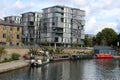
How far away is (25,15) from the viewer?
178m

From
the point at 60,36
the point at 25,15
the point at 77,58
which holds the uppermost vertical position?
the point at 25,15

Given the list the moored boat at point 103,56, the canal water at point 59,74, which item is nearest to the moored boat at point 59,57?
the moored boat at point 103,56

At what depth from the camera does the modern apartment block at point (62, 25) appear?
158 metres

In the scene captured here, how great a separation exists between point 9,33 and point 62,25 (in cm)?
4698

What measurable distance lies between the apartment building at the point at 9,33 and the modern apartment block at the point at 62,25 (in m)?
39.1

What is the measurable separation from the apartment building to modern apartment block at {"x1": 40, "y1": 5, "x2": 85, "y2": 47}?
3910 centimetres

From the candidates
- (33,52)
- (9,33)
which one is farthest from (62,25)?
(33,52)

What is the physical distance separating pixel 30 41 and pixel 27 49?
60890mm

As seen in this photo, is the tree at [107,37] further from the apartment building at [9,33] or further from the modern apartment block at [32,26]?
the apartment building at [9,33]

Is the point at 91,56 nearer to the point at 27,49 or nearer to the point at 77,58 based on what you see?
the point at 77,58

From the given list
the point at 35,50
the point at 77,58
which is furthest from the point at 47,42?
the point at 35,50

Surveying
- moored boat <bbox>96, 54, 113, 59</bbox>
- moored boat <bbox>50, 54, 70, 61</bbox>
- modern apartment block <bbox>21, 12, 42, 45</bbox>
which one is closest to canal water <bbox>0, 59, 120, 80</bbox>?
moored boat <bbox>50, 54, 70, 61</bbox>

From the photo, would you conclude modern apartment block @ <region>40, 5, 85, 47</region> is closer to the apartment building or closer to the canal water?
the apartment building

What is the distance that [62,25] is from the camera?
160 meters
